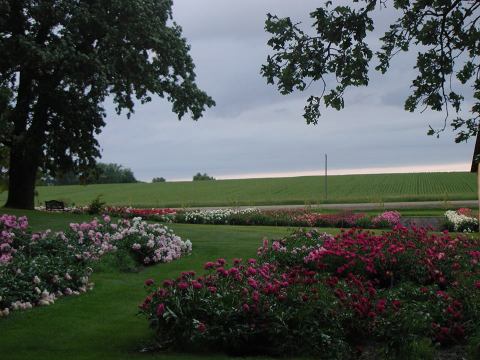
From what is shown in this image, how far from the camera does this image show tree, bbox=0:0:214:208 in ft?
63.2

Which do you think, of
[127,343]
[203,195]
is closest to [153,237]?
[127,343]

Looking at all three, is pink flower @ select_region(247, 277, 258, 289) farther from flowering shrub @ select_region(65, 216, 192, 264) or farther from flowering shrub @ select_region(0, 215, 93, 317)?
flowering shrub @ select_region(65, 216, 192, 264)

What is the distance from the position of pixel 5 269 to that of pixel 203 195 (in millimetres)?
55073

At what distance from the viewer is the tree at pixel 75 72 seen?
63.2 ft

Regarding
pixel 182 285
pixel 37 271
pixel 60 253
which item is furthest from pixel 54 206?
pixel 182 285

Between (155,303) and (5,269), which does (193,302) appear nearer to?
(155,303)

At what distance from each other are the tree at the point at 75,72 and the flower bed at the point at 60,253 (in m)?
6.88

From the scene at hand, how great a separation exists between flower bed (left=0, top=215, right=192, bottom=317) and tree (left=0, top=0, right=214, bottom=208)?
6.88 meters

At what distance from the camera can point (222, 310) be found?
641cm

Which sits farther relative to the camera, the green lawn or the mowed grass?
the mowed grass

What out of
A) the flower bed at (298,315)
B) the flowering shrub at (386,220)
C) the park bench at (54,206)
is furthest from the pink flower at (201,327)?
the park bench at (54,206)

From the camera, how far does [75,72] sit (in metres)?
19.4

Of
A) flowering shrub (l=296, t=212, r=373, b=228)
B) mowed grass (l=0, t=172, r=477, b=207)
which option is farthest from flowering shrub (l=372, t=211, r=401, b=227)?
mowed grass (l=0, t=172, r=477, b=207)

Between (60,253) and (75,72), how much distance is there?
1024cm
